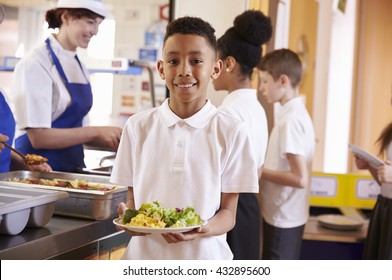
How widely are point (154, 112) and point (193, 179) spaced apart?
0.61 feet

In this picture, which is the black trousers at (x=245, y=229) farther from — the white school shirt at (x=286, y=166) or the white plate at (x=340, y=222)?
the white plate at (x=340, y=222)

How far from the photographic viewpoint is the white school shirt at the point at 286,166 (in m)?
2.59

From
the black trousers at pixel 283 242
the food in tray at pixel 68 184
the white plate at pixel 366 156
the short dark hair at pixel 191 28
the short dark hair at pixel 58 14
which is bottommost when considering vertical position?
the black trousers at pixel 283 242

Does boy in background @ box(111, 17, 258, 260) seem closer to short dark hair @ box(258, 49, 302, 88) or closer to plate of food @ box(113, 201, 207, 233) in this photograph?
plate of food @ box(113, 201, 207, 233)

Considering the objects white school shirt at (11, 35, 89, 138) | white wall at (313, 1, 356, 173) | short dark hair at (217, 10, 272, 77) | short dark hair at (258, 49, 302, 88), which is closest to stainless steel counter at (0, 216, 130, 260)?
white school shirt at (11, 35, 89, 138)

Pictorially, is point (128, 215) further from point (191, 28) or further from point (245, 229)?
point (245, 229)

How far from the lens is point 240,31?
2291 mm

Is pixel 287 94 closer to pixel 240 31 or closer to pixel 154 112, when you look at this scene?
pixel 240 31

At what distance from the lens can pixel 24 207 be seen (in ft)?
4.81

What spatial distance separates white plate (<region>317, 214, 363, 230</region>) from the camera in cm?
308

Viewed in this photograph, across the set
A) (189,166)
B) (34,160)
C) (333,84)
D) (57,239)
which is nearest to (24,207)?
(57,239)

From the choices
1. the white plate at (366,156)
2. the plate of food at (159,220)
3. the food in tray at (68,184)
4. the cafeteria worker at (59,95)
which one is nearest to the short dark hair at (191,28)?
the plate of food at (159,220)

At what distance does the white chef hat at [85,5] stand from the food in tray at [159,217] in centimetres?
111

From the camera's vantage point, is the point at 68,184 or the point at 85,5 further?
the point at 85,5
